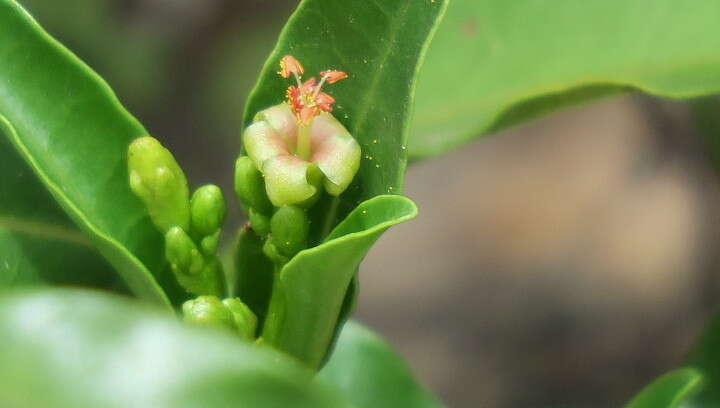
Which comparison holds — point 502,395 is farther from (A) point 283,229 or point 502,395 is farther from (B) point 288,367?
(B) point 288,367

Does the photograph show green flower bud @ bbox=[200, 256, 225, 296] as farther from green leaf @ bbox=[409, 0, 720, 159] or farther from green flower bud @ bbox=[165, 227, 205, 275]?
green leaf @ bbox=[409, 0, 720, 159]

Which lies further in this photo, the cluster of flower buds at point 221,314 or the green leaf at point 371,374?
the green leaf at point 371,374

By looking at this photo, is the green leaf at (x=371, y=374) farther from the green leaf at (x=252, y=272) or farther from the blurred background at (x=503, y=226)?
the blurred background at (x=503, y=226)

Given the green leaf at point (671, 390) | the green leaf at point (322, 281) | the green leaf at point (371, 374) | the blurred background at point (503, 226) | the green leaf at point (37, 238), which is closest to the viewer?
the green leaf at point (322, 281)

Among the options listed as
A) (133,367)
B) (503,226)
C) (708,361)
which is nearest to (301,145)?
(133,367)

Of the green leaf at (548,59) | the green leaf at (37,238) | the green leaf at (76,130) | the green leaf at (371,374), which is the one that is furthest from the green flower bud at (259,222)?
the green leaf at (371,374)

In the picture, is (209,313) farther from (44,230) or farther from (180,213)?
(44,230)

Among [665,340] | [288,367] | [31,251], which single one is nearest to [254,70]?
[665,340]
